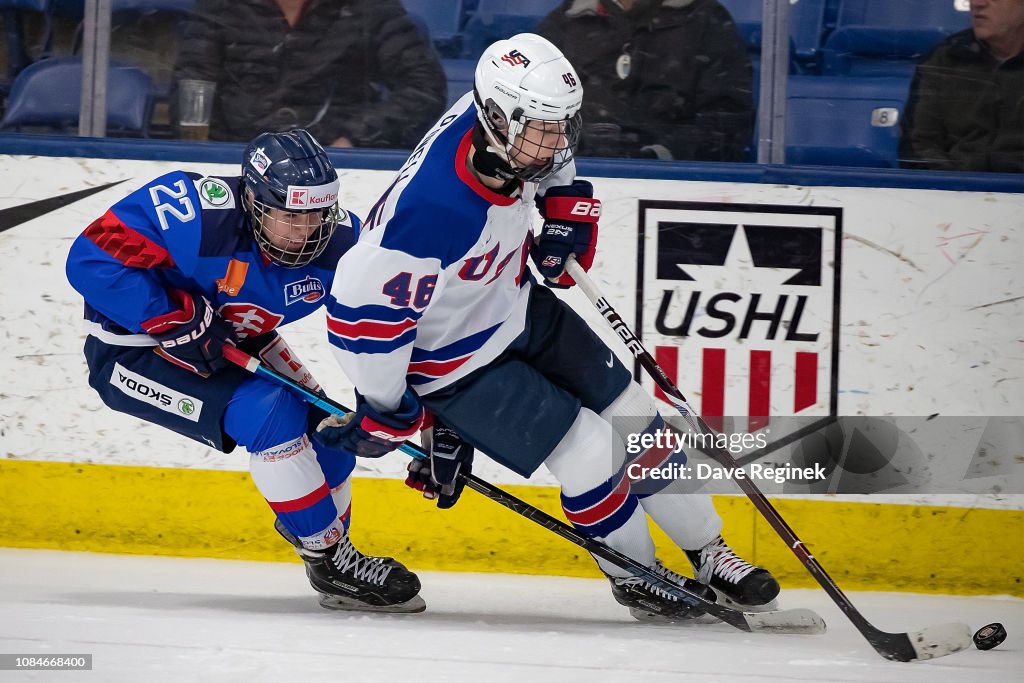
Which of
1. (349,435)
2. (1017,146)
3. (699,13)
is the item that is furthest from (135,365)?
(1017,146)

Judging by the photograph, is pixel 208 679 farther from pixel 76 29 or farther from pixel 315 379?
pixel 76 29

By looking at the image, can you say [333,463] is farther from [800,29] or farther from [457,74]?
[800,29]

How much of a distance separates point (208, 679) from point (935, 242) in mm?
2184

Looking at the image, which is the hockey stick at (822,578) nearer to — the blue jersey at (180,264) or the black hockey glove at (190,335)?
the blue jersey at (180,264)

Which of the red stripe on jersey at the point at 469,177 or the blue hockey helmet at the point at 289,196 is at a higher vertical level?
the red stripe on jersey at the point at 469,177

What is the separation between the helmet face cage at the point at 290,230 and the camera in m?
2.42

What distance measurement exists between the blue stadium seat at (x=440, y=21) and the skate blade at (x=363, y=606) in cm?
158

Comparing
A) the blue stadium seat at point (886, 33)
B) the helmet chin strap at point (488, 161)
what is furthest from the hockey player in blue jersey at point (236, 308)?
the blue stadium seat at point (886, 33)

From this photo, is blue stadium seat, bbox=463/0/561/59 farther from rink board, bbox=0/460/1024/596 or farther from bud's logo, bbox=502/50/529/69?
rink board, bbox=0/460/1024/596

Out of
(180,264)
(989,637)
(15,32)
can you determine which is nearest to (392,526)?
(180,264)

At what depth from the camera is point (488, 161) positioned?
2.18 metres

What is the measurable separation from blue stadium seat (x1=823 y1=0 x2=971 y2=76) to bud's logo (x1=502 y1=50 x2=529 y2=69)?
134 centimetres

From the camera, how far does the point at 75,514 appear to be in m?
3.23

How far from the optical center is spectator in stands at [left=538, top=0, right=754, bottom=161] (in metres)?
3.18
